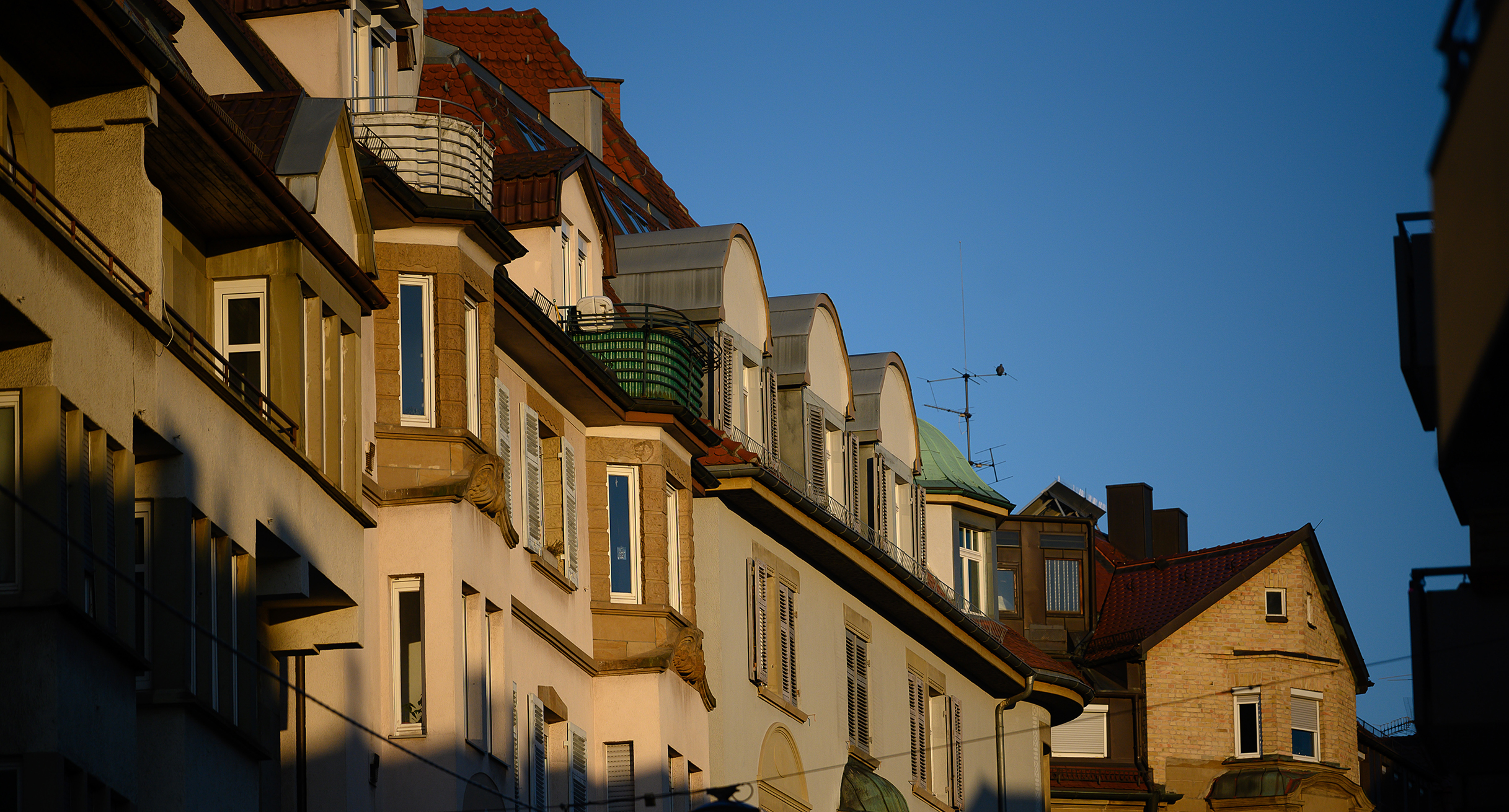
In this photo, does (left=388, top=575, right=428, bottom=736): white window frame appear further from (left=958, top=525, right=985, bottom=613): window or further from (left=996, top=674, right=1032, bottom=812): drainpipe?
(left=958, top=525, right=985, bottom=613): window

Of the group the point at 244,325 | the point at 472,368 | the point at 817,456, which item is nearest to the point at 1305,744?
the point at 817,456

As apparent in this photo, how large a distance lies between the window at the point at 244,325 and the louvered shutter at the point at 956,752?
2416cm

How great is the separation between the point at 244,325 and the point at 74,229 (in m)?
4.22

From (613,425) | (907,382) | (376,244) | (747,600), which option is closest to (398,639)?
(376,244)

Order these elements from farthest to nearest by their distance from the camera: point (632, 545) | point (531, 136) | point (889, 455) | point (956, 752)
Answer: point (956, 752)
point (889, 455)
point (531, 136)
point (632, 545)

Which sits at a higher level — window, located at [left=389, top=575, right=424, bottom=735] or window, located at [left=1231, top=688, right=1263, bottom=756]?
window, located at [left=389, top=575, right=424, bottom=735]

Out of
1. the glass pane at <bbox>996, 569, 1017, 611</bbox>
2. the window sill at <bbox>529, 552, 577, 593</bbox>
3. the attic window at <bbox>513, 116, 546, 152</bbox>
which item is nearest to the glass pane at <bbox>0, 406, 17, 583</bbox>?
the window sill at <bbox>529, 552, 577, 593</bbox>

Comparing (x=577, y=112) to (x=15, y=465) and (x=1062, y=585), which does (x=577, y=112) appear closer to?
(x=1062, y=585)

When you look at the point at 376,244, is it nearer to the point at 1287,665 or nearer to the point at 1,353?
the point at 1,353

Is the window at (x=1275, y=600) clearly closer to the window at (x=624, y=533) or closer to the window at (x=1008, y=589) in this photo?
the window at (x=1008, y=589)

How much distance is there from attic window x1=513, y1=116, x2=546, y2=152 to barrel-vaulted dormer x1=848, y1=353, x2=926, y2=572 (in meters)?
7.17

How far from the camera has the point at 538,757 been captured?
29344 millimetres

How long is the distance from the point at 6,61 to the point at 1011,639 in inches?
1301

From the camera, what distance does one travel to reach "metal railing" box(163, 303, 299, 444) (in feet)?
68.0
